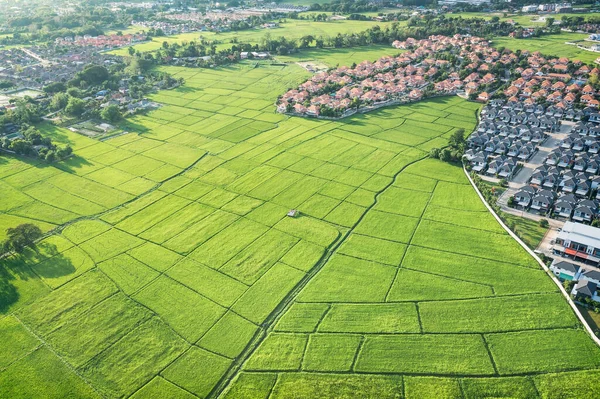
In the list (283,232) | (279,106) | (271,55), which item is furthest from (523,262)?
(271,55)

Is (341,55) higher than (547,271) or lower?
higher

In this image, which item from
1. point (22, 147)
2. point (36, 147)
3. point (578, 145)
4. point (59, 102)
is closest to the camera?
point (578, 145)

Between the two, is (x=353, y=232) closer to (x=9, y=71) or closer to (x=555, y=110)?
(x=555, y=110)

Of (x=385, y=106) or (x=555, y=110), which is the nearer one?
(x=555, y=110)

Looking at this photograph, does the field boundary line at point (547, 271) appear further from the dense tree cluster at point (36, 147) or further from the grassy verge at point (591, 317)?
the dense tree cluster at point (36, 147)

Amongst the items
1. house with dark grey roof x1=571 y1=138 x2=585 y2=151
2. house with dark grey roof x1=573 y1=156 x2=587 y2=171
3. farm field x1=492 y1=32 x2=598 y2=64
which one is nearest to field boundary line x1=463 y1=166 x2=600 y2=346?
house with dark grey roof x1=573 y1=156 x2=587 y2=171

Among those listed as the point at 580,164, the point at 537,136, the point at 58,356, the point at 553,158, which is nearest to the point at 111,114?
the point at 58,356

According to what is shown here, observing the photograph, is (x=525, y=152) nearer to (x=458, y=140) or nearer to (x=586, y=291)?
(x=458, y=140)

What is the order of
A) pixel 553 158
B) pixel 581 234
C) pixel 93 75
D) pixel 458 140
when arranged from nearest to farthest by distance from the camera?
pixel 581 234 < pixel 553 158 < pixel 458 140 < pixel 93 75
